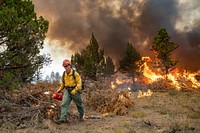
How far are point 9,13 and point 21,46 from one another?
5.69 ft

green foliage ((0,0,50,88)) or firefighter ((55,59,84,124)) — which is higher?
green foliage ((0,0,50,88))

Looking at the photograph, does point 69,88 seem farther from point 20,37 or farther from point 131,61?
point 131,61

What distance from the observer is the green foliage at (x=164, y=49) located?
46.3 m

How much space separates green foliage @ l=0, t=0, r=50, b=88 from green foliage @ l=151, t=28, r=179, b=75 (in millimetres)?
34352

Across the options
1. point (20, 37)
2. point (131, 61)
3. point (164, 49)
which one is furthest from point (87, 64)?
point (20, 37)

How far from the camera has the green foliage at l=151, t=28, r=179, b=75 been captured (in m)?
46.3

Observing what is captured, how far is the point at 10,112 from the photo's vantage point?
515 inches

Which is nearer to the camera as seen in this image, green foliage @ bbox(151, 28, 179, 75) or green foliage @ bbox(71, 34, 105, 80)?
green foliage @ bbox(71, 34, 105, 80)

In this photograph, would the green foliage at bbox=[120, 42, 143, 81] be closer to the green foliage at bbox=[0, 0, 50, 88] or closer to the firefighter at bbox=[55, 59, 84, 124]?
the green foliage at bbox=[0, 0, 50, 88]

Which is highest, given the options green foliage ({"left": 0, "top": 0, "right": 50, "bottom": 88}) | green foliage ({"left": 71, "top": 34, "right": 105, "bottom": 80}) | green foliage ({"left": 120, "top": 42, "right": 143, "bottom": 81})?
green foliage ({"left": 120, "top": 42, "right": 143, "bottom": 81})

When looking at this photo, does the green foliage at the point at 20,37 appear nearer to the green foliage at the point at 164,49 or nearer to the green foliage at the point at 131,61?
the green foliage at the point at 164,49

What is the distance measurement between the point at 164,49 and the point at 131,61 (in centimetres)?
753

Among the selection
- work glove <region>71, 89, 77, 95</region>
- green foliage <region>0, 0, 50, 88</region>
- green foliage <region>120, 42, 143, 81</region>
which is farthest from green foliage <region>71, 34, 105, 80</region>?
work glove <region>71, 89, 77, 95</region>

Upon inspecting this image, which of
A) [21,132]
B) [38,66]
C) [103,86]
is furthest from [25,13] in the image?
[103,86]
